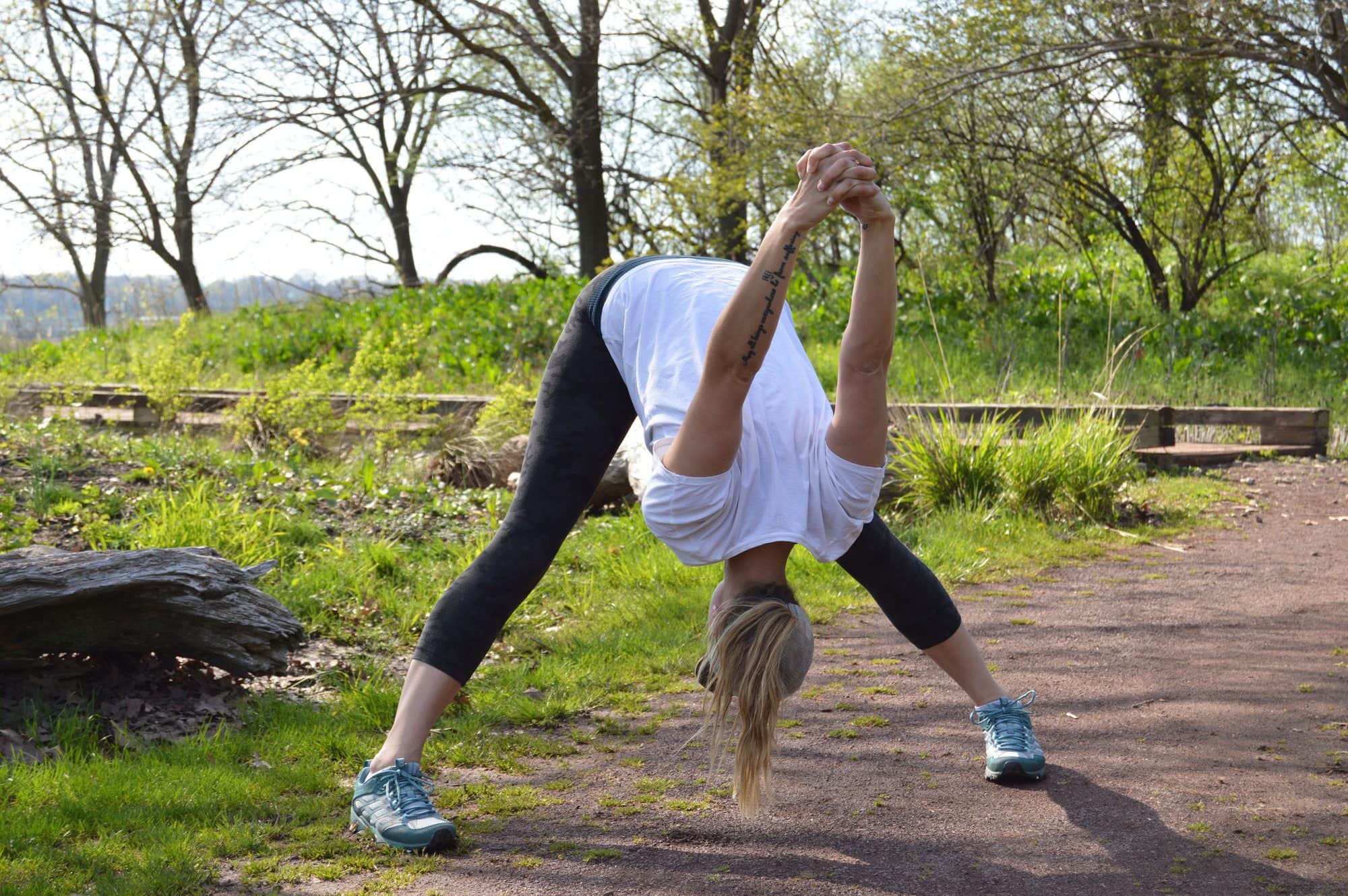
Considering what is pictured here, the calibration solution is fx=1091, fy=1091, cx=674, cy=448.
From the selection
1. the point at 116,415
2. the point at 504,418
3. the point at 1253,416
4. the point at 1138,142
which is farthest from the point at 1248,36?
the point at 116,415

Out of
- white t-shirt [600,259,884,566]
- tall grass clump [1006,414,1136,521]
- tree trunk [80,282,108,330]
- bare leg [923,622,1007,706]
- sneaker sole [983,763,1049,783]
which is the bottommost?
sneaker sole [983,763,1049,783]

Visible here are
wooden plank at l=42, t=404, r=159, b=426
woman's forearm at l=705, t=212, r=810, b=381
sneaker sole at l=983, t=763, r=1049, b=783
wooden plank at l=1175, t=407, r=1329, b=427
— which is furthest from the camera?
wooden plank at l=42, t=404, r=159, b=426

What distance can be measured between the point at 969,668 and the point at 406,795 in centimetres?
160

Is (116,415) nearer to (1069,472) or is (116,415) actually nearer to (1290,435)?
(1069,472)

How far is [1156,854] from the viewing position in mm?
2600

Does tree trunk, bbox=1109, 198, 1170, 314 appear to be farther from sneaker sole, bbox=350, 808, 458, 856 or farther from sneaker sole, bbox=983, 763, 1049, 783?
sneaker sole, bbox=350, 808, 458, 856

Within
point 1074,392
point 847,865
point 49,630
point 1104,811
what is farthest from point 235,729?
point 1074,392

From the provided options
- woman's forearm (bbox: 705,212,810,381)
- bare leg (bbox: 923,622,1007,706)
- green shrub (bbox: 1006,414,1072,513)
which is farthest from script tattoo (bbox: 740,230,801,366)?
green shrub (bbox: 1006,414,1072,513)

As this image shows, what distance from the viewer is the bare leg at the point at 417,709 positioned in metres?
2.71

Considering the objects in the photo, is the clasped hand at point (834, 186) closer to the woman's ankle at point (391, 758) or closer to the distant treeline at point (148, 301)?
the woman's ankle at point (391, 758)

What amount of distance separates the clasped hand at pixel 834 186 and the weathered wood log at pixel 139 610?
2525 mm

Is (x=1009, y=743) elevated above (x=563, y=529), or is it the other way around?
(x=563, y=529)

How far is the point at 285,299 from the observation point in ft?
59.7

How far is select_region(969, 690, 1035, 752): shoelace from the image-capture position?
122 inches
